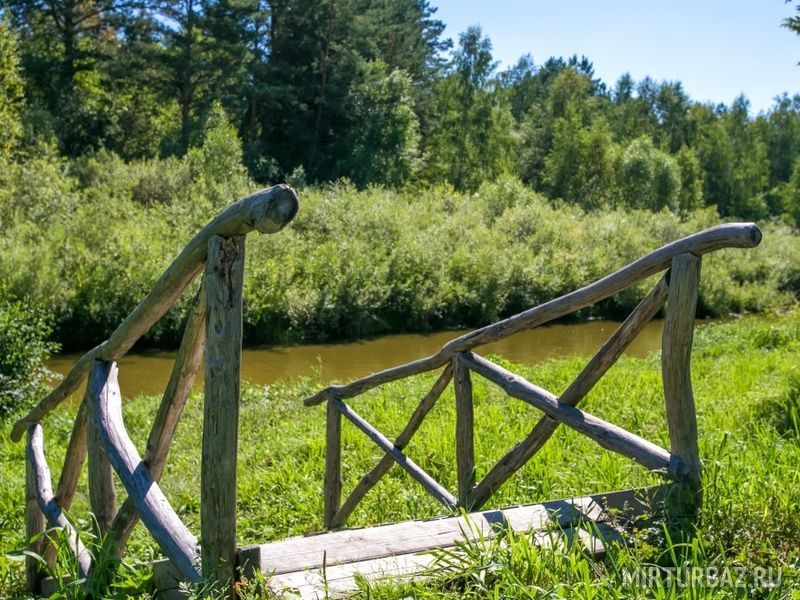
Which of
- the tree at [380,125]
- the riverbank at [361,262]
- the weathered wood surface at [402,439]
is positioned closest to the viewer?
the weathered wood surface at [402,439]

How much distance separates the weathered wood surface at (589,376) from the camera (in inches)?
115

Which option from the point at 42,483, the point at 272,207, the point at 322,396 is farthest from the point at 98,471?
the point at 322,396

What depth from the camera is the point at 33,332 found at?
33.8 feet

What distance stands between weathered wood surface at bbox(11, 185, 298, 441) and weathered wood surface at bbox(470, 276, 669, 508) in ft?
4.57

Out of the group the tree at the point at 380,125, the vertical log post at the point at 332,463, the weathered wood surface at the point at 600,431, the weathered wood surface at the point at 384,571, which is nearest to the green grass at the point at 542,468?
the weathered wood surface at the point at 384,571

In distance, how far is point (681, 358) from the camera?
2793mm

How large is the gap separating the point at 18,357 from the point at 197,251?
872 cm

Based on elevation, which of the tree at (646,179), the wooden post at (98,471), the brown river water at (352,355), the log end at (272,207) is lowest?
the brown river water at (352,355)

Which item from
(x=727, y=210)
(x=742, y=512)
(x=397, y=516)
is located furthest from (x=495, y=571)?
(x=727, y=210)

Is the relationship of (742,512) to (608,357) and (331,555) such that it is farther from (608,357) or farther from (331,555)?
(331,555)

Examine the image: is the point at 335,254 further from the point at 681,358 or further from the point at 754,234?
the point at 754,234

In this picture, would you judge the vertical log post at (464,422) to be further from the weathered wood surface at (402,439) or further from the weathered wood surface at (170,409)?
the weathered wood surface at (170,409)

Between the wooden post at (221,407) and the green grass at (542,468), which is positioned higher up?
the wooden post at (221,407)

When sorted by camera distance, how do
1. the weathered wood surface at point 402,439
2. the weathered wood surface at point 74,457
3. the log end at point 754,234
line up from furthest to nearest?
1. the weathered wood surface at point 402,439
2. the weathered wood surface at point 74,457
3. the log end at point 754,234
